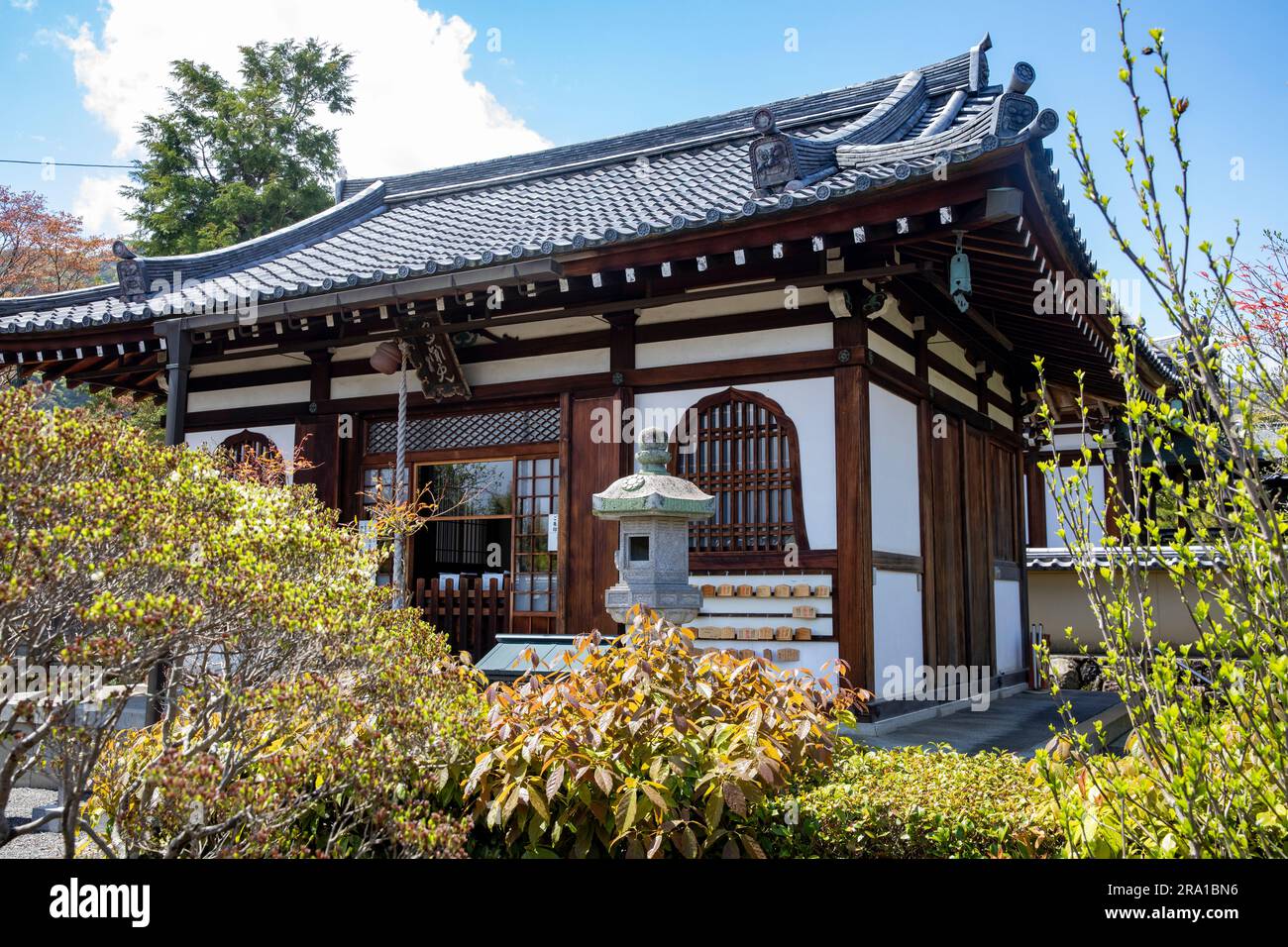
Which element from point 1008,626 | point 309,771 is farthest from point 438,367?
point 1008,626

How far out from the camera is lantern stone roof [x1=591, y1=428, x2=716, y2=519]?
20.3ft

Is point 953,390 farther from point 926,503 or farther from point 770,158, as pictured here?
point 770,158

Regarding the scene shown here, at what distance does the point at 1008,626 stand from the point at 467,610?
5970 millimetres

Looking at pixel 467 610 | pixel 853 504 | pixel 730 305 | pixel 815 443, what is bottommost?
pixel 467 610

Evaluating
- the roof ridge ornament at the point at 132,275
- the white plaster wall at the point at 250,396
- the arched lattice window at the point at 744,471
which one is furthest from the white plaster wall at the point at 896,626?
the roof ridge ornament at the point at 132,275

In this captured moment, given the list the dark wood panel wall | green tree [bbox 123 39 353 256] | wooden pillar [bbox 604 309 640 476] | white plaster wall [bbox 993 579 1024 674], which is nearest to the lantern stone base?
the dark wood panel wall

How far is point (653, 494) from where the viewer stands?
6.14 metres

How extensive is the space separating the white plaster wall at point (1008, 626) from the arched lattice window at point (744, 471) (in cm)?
395

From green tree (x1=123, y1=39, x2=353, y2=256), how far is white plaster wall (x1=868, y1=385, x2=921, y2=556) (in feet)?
50.8

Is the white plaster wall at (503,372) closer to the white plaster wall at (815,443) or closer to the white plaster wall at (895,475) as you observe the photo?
the white plaster wall at (815,443)

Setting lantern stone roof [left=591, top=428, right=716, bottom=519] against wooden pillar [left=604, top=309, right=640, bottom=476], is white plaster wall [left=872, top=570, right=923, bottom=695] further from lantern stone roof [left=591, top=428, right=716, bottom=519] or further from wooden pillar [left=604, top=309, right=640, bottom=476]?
wooden pillar [left=604, top=309, right=640, bottom=476]

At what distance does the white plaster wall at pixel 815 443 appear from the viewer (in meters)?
7.07
